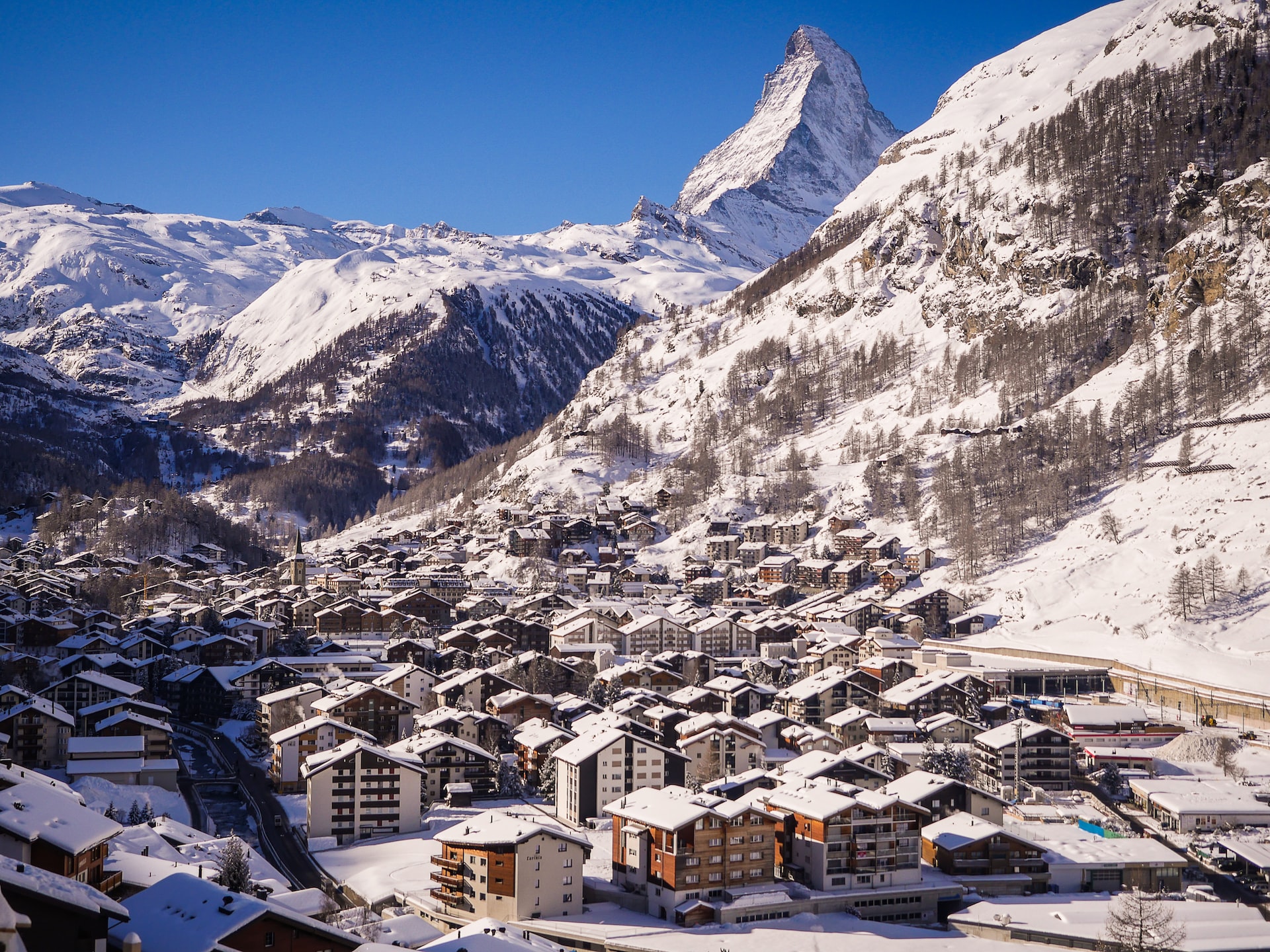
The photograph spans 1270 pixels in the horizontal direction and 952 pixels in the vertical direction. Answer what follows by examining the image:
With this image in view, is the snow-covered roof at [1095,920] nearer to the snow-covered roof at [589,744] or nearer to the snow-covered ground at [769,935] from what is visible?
the snow-covered ground at [769,935]

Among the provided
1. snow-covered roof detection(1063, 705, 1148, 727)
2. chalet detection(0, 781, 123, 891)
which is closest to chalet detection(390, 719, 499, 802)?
chalet detection(0, 781, 123, 891)

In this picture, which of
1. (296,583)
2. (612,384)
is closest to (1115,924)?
(296,583)

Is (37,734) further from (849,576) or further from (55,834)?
(849,576)

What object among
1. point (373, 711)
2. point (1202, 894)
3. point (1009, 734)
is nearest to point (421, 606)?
point (373, 711)

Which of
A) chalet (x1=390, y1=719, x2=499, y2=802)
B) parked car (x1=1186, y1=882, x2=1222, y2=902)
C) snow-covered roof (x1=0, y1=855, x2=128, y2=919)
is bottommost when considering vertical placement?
parked car (x1=1186, y1=882, x2=1222, y2=902)

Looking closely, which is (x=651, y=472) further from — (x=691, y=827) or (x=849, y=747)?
(x=691, y=827)

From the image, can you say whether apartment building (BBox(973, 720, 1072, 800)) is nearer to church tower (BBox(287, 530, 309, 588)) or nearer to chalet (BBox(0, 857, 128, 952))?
chalet (BBox(0, 857, 128, 952))
